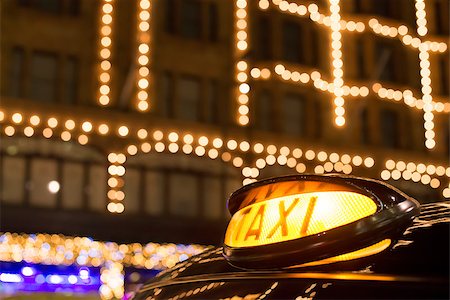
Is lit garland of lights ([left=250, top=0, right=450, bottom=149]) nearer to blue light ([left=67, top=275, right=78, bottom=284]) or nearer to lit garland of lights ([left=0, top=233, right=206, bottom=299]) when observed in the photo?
lit garland of lights ([left=0, top=233, right=206, bottom=299])

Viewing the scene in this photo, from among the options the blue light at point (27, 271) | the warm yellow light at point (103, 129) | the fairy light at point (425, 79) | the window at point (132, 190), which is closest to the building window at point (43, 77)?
the warm yellow light at point (103, 129)

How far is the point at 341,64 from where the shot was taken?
19969 mm

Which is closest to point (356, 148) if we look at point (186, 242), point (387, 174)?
point (387, 174)

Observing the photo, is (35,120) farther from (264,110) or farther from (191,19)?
(264,110)

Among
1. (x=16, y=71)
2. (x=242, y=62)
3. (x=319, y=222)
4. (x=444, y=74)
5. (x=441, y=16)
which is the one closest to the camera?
(x=319, y=222)

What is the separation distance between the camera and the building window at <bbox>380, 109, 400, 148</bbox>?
20859 mm

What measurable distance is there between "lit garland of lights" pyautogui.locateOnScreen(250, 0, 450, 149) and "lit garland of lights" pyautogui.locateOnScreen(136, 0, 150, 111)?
2.69m

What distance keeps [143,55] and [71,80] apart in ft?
5.88

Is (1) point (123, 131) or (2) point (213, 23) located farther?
(2) point (213, 23)

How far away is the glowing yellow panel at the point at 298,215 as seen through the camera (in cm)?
157

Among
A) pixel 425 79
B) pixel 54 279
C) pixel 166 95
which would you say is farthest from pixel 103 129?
pixel 425 79

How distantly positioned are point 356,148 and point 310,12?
12.8ft

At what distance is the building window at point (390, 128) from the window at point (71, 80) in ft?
29.5

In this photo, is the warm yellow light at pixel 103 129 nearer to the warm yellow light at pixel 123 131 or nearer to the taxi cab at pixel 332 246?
the warm yellow light at pixel 123 131
